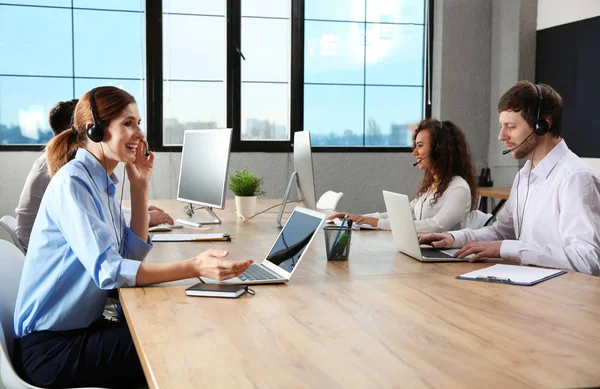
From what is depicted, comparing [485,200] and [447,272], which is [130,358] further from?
[485,200]

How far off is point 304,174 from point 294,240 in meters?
1.37

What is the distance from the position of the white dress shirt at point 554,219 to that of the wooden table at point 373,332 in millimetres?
188

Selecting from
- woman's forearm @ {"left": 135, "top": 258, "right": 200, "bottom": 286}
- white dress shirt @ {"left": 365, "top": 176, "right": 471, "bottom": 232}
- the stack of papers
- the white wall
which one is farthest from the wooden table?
the white wall

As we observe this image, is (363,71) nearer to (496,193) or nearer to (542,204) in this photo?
(496,193)

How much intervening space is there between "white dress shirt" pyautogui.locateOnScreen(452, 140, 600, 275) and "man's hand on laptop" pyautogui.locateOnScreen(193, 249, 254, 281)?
91 cm

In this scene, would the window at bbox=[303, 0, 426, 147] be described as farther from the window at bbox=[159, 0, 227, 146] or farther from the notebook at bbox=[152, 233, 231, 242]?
the notebook at bbox=[152, 233, 231, 242]

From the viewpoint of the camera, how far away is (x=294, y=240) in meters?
1.93

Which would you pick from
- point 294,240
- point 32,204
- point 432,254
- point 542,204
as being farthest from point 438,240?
point 32,204

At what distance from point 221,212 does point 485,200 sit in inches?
100

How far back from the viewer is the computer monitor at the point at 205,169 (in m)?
3.13

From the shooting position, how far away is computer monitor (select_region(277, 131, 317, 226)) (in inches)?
123

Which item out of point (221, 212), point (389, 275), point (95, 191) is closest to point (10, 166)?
point (221, 212)

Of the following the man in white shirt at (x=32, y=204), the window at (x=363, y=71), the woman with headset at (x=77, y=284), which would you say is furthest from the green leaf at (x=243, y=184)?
the window at (x=363, y=71)

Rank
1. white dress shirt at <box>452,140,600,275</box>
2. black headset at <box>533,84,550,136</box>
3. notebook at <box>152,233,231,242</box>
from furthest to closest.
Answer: notebook at <box>152,233,231,242</box> → black headset at <box>533,84,550,136</box> → white dress shirt at <box>452,140,600,275</box>
